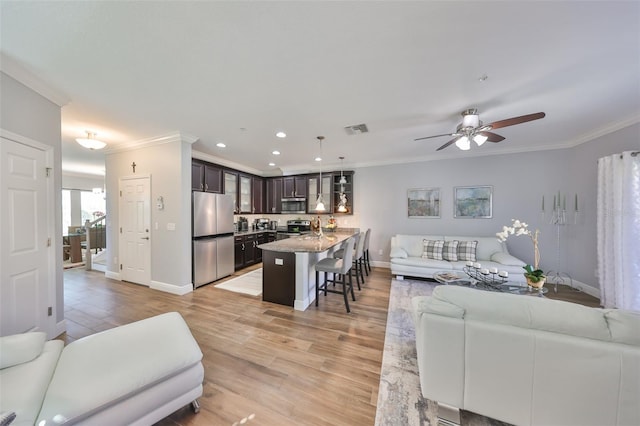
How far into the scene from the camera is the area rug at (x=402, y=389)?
58.2 inches

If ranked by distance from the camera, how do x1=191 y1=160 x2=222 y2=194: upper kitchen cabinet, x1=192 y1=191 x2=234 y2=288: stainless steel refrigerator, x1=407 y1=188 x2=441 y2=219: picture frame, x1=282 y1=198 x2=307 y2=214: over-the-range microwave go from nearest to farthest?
x1=192 y1=191 x2=234 y2=288: stainless steel refrigerator, x1=191 y1=160 x2=222 y2=194: upper kitchen cabinet, x1=407 y1=188 x2=441 y2=219: picture frame, x1=282 y1=198 x2=307 y2=214: over-the-range microwave

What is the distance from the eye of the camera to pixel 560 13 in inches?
56.6

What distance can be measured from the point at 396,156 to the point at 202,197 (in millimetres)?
4306

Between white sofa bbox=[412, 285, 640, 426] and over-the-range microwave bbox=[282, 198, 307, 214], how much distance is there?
16.2 ft

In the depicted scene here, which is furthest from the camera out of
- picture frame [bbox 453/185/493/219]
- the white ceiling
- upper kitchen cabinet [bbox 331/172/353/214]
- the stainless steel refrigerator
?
upper kitchen cabinet [bbox 331/172/353/214]

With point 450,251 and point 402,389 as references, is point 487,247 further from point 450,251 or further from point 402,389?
point 402,389

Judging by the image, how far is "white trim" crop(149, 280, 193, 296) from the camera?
3701mm

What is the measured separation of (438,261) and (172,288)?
503 cm

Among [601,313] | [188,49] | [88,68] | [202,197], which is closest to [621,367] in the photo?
[601,313]

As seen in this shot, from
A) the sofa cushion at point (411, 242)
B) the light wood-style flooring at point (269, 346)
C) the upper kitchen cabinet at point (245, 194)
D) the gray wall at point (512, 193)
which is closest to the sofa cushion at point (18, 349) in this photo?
the light wood-style flooring at point (269, 346)

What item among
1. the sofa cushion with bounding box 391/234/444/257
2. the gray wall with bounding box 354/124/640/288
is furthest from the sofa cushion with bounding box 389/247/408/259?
the gray wall with bounding box 354/124/640/288

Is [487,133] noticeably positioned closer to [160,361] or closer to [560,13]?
[560,13]

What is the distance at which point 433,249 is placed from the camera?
4.54 meters

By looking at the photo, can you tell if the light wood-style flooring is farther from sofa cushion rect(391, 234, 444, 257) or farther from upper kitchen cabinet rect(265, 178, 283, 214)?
upper kitchen cabinet rect(265, 178, 283, 214)
